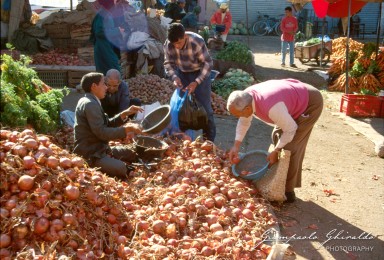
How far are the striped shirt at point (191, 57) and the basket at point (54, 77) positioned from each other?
3745mm

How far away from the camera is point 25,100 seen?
4695 millimetres

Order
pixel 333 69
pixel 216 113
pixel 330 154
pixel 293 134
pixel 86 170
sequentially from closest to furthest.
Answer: pixel 86 170 < pixel 293 134 < pixel 330 154 < pixel 216 113 < pixel 333 69

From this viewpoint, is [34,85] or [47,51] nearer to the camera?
[34,85]

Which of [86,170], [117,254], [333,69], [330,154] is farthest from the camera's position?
[333,69]

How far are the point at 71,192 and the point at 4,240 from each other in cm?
54

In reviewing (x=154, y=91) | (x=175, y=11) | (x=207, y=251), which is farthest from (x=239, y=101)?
(x=175, y=11)

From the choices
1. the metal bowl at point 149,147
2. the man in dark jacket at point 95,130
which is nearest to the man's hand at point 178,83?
the metal bowl at point 149,147

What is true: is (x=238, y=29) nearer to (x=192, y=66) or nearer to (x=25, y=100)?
(x=192, y=66)

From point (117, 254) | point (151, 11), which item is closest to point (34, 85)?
point (117, 254)

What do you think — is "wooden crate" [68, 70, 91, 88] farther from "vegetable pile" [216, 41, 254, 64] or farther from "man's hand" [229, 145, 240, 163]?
"man's hand" [229, 145, 240, 163]

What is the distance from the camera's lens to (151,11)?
12883 mm

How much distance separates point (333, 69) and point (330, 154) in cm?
588

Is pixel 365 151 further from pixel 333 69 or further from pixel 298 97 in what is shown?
pixel 333 69

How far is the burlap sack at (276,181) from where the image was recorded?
4.17m
